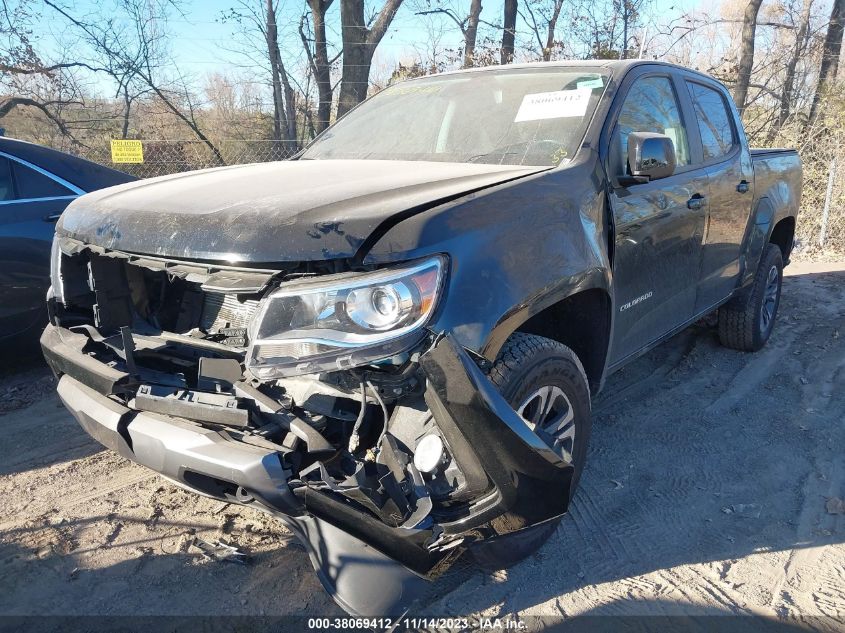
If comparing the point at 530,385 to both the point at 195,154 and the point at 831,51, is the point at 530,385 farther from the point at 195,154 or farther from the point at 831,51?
the point at 831,51

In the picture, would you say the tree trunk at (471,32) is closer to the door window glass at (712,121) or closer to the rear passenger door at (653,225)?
the door window glass at (712,121)

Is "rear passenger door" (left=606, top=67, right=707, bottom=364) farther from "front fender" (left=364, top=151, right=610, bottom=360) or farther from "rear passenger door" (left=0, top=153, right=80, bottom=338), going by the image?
"rear passenger door" (left=0, top=153, right=80, bottom=338)

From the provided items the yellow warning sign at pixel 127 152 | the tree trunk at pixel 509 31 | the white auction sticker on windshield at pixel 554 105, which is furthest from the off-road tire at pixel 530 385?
the tree trunk at pixel 509 31

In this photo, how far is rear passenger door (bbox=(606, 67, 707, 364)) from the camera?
2.91 meters

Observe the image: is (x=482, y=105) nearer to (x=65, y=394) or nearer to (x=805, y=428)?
(x=65, y=394)

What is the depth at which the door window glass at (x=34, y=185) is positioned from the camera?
417cm

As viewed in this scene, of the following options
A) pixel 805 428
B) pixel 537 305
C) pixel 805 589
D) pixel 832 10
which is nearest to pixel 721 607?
pixel 805 589

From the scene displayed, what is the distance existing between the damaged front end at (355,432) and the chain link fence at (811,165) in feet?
24.1

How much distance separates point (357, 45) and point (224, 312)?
946 cm

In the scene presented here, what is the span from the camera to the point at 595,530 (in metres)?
2.74

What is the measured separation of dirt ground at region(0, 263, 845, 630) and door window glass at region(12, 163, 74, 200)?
50.0 inches

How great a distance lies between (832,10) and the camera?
13906mm

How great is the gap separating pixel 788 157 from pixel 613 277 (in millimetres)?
3413

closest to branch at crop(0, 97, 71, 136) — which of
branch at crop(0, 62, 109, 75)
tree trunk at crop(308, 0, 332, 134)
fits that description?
branch at crop(0, 62, 109, 75)
